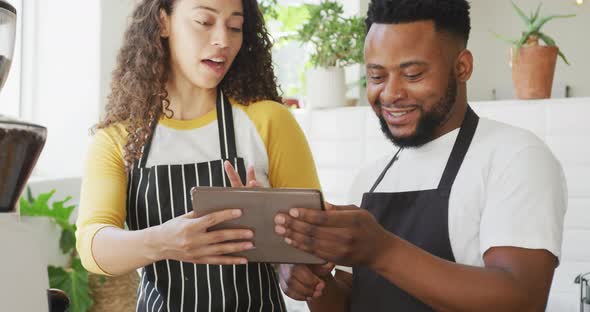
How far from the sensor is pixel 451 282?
1.10 meters

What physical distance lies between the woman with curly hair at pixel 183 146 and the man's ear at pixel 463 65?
405 mm

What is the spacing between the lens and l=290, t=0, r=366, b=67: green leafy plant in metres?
3.22


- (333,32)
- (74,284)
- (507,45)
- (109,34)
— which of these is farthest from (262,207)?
(507,45)

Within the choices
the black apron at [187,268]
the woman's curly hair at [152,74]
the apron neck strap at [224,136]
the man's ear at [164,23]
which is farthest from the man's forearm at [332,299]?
the man's ear at [164,23]

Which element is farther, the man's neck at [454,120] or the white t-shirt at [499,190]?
the man's neck at [454,120]

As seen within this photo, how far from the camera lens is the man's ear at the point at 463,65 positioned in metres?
1.32

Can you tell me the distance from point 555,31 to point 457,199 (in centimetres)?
410

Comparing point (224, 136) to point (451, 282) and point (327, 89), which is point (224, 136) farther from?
point (327, 89)

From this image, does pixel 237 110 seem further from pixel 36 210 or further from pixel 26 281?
pixel 36 210

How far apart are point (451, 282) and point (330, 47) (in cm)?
230

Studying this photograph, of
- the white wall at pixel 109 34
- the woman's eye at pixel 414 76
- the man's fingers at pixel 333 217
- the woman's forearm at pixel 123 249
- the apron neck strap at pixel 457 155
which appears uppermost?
the white wall at pixel 109 34

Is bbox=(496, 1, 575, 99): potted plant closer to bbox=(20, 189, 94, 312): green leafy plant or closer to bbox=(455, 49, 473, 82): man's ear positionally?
bbox=(455, 49, 473, 82): man's ear

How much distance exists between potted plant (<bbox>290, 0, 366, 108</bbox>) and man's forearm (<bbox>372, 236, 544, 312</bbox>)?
221 cm

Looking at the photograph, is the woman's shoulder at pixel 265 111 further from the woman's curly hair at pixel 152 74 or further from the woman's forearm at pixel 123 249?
the woman's forearm at pixel 123 249
